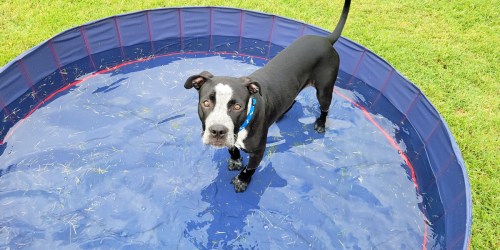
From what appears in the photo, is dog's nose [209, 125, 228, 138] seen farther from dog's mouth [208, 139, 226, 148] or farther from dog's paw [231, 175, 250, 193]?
dog's paw [231, 175, 250, 193]

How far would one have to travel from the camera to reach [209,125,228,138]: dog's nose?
3.92 m

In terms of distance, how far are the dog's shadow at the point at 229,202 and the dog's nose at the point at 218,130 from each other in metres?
1.80

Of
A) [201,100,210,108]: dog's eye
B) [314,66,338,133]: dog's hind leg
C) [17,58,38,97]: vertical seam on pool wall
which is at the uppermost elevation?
[201,100,210,108]: dog's eye

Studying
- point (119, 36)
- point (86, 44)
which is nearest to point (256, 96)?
point (119, 36)

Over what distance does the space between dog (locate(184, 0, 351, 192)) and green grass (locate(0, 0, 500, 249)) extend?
8.56 feet

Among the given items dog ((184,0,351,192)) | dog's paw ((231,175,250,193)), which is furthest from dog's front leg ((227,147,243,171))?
dog's paw ((231,175,250,193))

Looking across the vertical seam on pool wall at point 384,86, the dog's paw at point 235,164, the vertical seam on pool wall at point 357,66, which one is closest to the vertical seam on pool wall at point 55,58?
the dog's paw at point 235,164

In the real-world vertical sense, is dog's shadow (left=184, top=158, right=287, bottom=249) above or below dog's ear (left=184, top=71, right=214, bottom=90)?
below

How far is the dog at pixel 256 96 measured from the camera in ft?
13.1

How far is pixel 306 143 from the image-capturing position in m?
6.43

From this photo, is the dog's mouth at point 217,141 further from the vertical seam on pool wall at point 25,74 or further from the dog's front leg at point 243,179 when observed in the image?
the vertical seam on pool wall at point 25,74

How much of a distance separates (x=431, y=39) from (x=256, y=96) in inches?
240

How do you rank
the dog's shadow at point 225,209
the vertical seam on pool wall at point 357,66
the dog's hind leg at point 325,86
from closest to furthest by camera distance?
the dog's shadow at point 225,209 → the dog's hind leg at point 325,86 → the vertical seam on pool wall at point 357,66

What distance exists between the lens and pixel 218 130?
3926 millimetres
